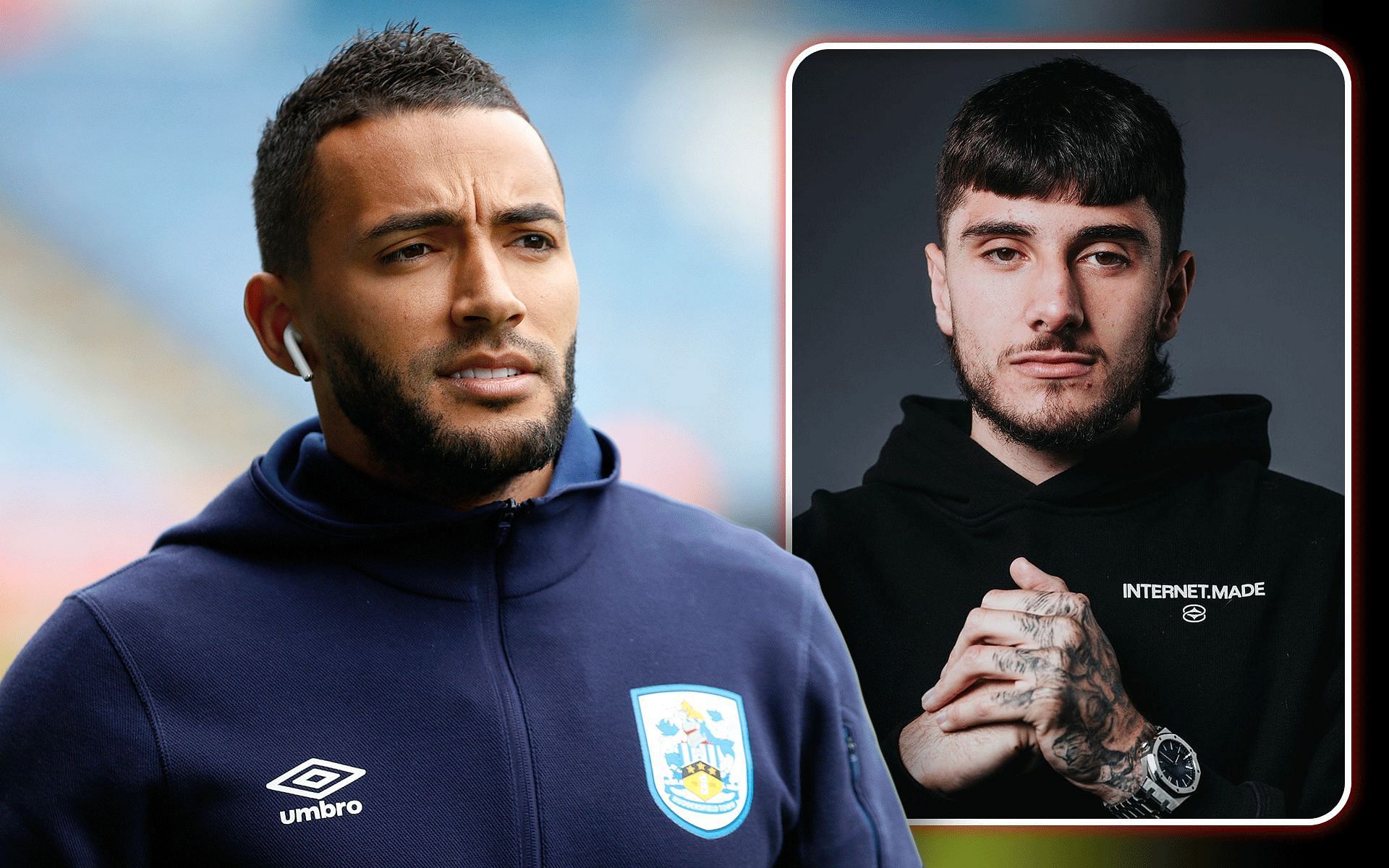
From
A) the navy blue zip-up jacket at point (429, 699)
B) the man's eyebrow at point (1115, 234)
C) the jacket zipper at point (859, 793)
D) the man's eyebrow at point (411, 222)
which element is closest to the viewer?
the navy blue zip-up jacket at point (429, 699)

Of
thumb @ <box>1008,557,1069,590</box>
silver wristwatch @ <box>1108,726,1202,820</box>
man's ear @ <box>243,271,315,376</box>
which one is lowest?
silver wristwatch @ <box>1108,726,1202,820</box>

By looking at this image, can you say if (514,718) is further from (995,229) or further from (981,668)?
(995,229)

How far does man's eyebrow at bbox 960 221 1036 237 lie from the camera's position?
1.74 metres

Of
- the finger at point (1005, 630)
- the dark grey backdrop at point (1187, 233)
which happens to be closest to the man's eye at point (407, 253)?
the dark grey backdrop at point (1187, 233)

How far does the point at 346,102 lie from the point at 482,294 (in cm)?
22

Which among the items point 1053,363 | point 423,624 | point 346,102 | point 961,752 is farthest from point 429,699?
point 1053,363

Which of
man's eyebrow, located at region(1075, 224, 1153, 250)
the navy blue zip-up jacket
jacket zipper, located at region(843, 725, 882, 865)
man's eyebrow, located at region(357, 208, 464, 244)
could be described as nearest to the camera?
the navy blue zip-up jacket

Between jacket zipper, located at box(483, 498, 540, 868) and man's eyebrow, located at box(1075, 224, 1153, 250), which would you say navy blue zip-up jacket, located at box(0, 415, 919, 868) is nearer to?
jacket zipper, located at box(483, 498, 540, 868)

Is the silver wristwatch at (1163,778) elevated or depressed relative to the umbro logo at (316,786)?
depressed

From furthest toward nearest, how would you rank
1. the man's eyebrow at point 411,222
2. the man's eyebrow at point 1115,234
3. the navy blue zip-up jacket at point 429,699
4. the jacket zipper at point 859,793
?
the man's eyebrow at point 1115,234, the jacket zipper at point 859,793, the man's eyebrow at point 411,222, the navy blue zip-up jacket at point 429,699

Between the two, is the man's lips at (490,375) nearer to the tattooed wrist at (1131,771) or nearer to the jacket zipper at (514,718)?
the jacket zipper at (514,718)

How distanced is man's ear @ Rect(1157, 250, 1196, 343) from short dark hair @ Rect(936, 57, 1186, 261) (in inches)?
0.8

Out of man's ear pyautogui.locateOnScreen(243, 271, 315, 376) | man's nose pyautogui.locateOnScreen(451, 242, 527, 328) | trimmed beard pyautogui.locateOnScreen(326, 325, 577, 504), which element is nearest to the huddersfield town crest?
trimmed beard pyautogui.locateOnScreen(326, 325, 577, 504)

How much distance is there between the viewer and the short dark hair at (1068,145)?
173 centimetres
